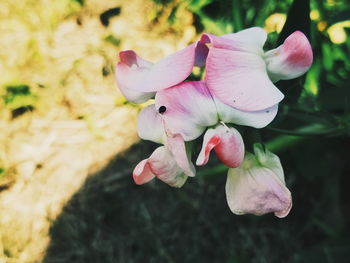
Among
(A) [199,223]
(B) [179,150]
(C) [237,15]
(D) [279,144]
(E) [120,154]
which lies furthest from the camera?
(E) [120,154]

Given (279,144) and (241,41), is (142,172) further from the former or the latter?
(279,144)

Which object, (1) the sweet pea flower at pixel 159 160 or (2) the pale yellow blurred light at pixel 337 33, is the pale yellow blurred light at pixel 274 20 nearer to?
(2) the pale yellow blurred light at pixel 337 33

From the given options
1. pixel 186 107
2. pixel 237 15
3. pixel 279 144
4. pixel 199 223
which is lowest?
pixel 199 223

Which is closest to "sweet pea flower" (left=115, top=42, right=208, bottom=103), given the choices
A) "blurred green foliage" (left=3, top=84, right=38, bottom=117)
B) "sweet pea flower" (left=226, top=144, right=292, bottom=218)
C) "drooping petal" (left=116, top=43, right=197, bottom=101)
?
"drooping petal" (left=116, top=43, right=197, bottom=101)

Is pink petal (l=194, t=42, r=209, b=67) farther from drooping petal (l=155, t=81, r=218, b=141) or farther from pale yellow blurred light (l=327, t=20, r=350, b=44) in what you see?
pale yellow blurred light (l=327, t=20, r=350, b=44)

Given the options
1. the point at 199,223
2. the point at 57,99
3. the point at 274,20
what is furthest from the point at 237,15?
the point at 57,99

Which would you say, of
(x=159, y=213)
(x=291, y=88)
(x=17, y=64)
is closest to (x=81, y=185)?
(x=159, y=213)

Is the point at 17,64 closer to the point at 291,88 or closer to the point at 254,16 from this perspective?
the point at 254,16
